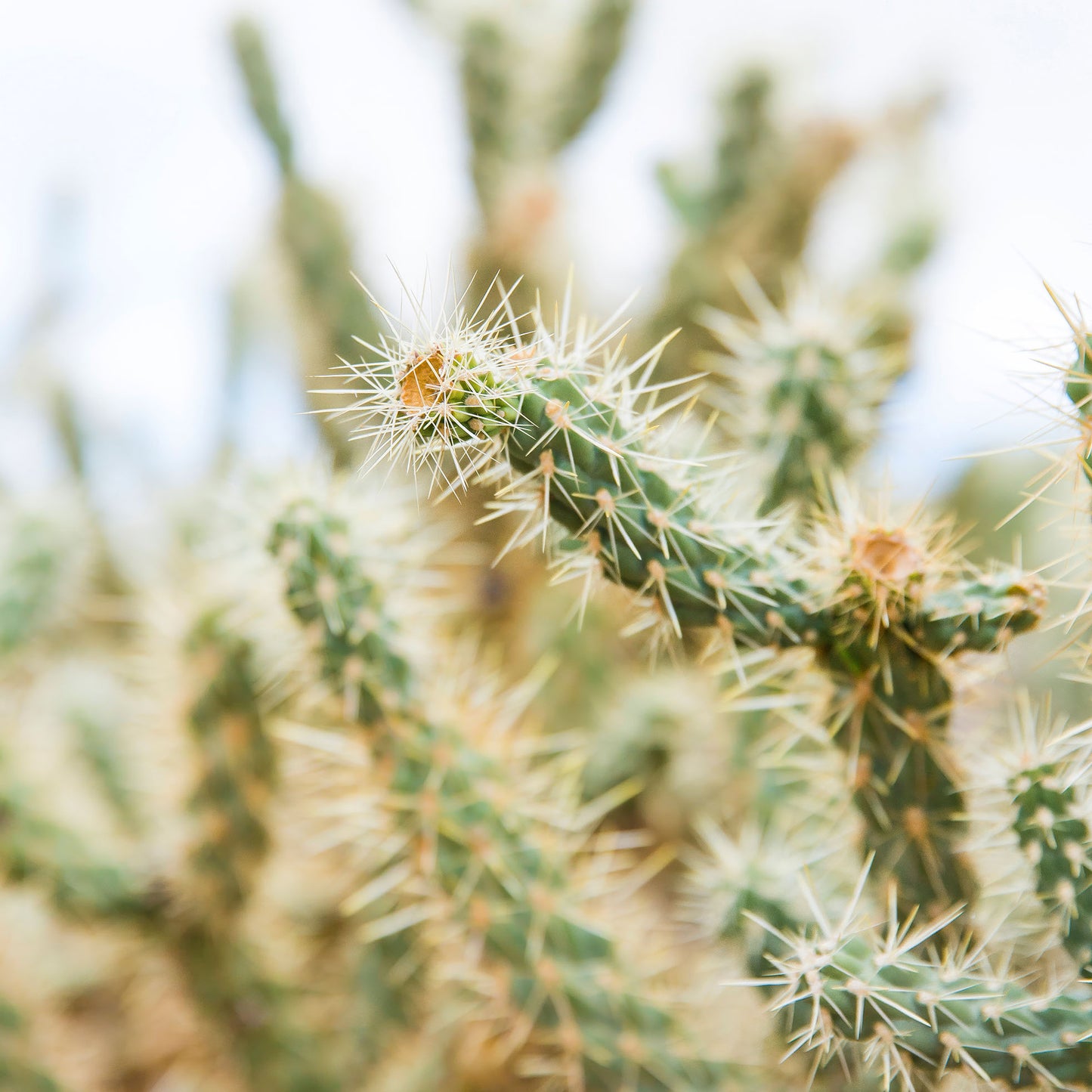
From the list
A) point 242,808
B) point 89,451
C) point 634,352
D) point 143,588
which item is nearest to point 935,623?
point 242,808

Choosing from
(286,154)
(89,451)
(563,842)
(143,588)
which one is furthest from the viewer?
(89,451)

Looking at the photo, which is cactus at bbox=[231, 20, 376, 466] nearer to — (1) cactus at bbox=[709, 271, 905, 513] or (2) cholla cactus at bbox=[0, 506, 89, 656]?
(2) cholla cactus at bbox=[0, 506, 89, 656]

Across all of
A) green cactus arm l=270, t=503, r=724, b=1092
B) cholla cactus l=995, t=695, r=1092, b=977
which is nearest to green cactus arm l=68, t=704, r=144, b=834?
green cactus arm l=270, t=503, r=724, b=1092

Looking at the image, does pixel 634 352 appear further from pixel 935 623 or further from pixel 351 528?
pixel 935 623

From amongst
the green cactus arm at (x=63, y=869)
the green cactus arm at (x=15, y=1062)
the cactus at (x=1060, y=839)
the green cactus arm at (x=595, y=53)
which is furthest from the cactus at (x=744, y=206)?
the green cactus arm at (x=15, y=1062)

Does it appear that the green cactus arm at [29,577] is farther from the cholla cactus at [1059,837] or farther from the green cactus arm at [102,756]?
the cholla cactus at [1059,837]

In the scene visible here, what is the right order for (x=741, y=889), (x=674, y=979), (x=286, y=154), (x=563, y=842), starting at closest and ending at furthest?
(x=741, y=889) < (x=563, y=842) < (x=674, y=979) < (x=286, y=154)

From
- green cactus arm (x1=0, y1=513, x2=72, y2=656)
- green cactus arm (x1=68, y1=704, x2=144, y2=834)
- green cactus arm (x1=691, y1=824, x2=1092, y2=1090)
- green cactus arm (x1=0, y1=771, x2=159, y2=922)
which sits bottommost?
green cactus arm (x1=68, y1=704, x2=144, y2=834)

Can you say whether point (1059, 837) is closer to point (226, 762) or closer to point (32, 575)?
point (226, 762)
